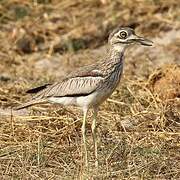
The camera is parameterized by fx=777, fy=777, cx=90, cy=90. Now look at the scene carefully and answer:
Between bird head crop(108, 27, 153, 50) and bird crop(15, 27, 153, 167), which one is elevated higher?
bird head crop(108, 27, 153, 50)

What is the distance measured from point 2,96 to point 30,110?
1.87 feet

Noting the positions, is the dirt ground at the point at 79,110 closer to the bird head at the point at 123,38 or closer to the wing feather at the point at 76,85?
the wing feather at the point at 76,85

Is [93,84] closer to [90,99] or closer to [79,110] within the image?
[90,99]

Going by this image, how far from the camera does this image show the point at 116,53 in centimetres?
611

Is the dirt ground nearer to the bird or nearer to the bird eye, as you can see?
the bird

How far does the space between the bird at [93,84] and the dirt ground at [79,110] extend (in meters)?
0.27

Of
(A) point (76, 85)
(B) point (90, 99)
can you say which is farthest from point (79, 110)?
(B) point (90, 99)

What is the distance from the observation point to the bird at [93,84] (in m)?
5.84

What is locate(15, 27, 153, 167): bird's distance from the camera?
5.84 metres

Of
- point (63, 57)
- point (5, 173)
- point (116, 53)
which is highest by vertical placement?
point (116, 53)

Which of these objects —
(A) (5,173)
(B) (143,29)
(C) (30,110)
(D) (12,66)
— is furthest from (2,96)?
(B) (143,29)

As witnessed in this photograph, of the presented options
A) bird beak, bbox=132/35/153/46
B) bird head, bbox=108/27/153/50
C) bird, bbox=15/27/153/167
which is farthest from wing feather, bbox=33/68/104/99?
bird beak, bbox=132/35/153/46

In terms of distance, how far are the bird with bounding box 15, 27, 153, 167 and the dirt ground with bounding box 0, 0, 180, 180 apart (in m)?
0.27

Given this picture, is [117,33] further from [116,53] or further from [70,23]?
[70,23]
